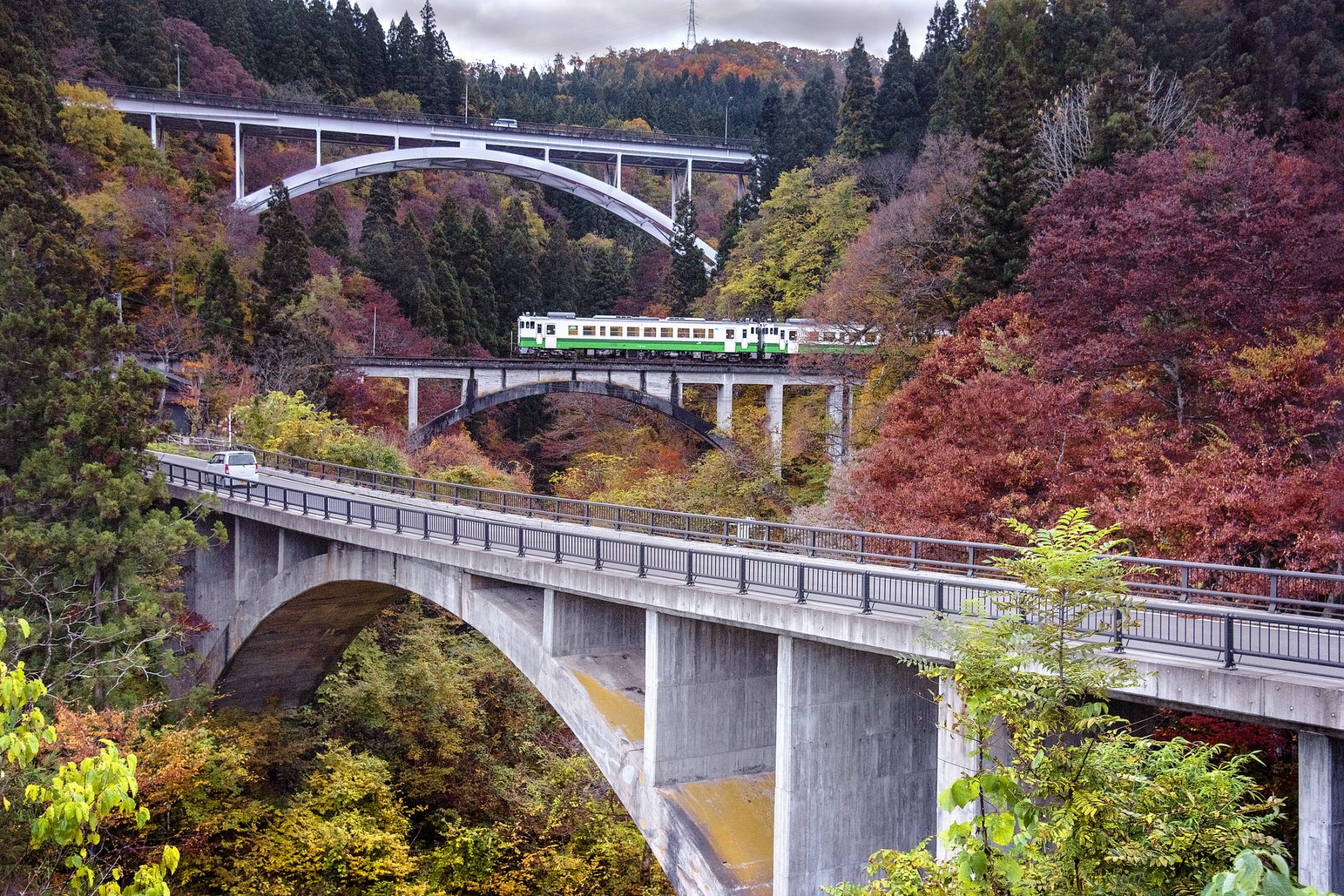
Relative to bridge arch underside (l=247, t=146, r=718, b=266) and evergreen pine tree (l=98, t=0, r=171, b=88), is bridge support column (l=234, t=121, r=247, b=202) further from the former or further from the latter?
evergreen pine tree (l=98, t=0, r=171, b=88)

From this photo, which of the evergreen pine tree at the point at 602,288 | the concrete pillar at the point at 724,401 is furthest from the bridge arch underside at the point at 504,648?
the evergreen pine tree at the point at 602,288

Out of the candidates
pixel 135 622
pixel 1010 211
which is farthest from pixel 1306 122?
pixel 135 622

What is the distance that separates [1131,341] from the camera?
22.9 m

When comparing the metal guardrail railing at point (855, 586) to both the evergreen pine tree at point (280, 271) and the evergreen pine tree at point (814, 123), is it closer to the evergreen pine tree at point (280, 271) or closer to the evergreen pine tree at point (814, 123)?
the evergreen pine tree at point (280, 271)

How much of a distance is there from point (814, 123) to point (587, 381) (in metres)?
26.5

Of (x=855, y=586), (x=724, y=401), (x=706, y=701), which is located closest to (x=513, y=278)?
(x=724, y=401)

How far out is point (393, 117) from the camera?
74.1m

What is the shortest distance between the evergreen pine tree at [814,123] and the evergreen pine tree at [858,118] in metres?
2.16

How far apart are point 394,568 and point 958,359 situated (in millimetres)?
14057

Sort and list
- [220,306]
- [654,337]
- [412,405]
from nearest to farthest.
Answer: [220,306] < [412,405] < [654,337]

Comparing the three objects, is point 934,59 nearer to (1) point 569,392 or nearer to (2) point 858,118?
(2) point 858,118

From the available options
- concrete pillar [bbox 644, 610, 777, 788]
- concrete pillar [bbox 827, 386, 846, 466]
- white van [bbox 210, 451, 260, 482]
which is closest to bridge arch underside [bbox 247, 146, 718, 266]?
concrete pillar [bbox 827, 386, 846, 466]

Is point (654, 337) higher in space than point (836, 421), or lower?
higher

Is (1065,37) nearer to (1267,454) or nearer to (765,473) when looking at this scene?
(765,473)
